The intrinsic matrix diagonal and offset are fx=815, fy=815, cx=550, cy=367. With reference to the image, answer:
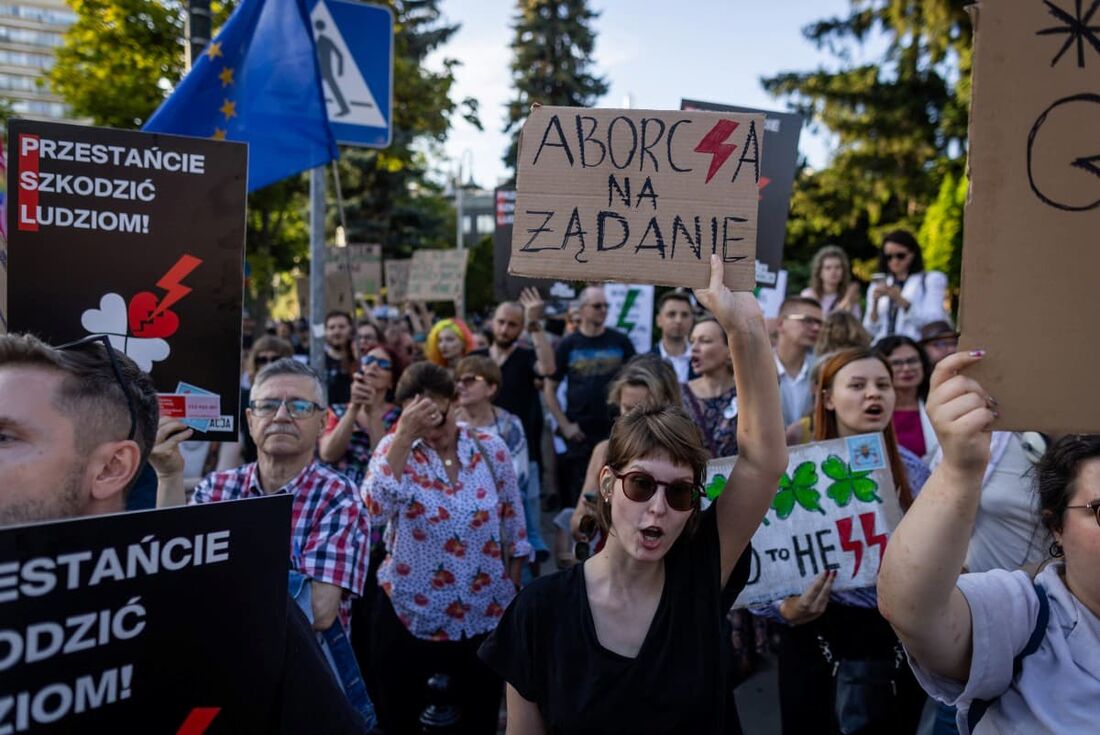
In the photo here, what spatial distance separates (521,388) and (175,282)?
4431mm

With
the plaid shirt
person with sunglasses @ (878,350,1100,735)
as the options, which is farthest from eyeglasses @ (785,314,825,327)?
person with sunglasses @ (878,350,1100,735)

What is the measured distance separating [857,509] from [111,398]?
2.56 m

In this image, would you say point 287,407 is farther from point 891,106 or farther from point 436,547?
point 891,106

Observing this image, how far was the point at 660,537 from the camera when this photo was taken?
2.13 metres

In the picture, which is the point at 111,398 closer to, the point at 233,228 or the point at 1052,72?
the point at 233,228

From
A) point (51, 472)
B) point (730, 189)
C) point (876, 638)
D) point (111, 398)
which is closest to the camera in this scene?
point (51, 472)

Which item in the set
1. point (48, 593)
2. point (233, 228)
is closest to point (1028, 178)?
Answer: point (48, 593)

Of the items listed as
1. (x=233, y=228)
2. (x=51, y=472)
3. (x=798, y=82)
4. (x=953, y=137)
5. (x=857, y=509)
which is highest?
(x=798, y=82)

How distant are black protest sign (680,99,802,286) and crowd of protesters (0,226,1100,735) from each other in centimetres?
59

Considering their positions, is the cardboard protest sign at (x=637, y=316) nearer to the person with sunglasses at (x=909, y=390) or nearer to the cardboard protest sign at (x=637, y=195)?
the person with sunglasses at (x=909, y=390)

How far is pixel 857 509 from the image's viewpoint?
122 inches

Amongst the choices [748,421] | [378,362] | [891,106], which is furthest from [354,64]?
[891,106]

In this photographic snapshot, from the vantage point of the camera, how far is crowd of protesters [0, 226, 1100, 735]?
1562mm

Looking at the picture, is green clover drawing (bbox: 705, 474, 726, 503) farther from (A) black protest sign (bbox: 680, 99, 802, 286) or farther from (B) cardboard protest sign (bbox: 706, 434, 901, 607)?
(A) black protest sign (bbox: 680, 99, 802, 286)
